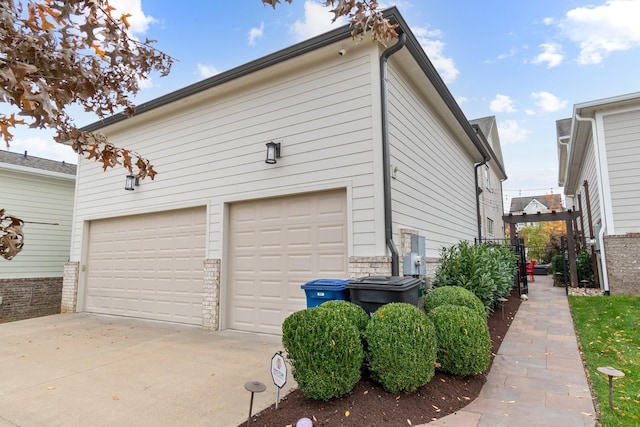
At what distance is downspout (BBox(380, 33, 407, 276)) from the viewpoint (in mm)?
4953

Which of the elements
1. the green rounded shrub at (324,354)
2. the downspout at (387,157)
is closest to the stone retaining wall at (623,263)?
the downspout at (387,157)

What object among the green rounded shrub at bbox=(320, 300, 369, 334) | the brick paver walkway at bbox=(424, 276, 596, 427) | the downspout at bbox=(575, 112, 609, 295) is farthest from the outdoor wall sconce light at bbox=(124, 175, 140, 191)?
the downspout at bbox=(575, 112, 609, 295)

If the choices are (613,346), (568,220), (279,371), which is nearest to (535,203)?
(568,220)

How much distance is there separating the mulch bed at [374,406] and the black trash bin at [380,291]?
32.0 inches

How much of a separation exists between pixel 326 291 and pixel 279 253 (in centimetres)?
193

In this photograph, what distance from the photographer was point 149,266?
7883mm

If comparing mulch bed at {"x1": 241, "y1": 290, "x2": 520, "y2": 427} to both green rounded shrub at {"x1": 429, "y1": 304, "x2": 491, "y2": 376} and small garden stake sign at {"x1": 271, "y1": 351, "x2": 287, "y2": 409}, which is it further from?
small garden stake sign at {"x1": 271, "y1": 351, "x2": 287, "y2": 409}

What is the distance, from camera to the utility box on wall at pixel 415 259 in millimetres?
5297

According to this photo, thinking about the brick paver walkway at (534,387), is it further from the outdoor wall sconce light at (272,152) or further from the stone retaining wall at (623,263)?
the outdoor wall sconce light at (272,152)

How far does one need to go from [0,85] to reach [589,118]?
10.9 meters

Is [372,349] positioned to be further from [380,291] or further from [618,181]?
[618,181]

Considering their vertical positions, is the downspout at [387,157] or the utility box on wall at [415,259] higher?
the downspout at [387,157]

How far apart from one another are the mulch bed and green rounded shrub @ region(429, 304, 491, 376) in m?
0.16

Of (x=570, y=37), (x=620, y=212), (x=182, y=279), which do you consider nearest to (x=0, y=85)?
(x=182, y=279)
